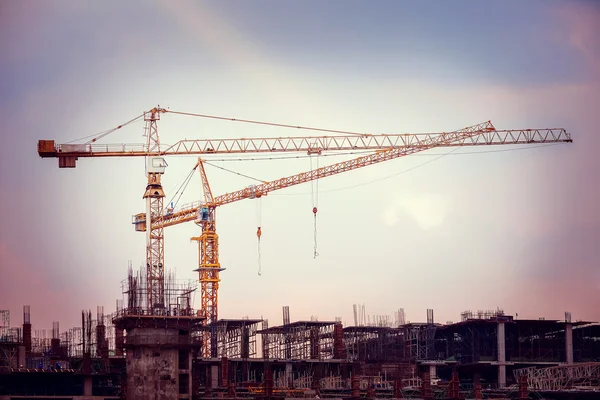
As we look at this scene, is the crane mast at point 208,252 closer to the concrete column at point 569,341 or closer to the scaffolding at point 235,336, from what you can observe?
the scaffolding at point 235,336

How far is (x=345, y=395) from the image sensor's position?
134125 mm

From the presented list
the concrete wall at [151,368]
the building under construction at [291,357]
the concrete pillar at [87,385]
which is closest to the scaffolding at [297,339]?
the building under construction at [291,357]

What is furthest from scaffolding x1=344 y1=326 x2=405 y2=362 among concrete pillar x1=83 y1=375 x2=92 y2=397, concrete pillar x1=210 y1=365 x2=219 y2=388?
concrete pillar x1=83 y1=375 x2=92 y2=397

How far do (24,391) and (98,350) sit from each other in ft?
44.0

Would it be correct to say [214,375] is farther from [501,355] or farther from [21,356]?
[501,355]

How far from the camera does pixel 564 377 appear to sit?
14488 cm

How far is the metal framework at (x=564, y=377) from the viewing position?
143500 millimetres

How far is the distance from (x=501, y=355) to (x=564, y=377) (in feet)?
44.5

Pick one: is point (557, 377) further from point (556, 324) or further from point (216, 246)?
point (216, 246)

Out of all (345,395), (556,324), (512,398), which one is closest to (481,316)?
(556,324)

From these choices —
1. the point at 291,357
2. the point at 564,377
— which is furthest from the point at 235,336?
the point at 564,377

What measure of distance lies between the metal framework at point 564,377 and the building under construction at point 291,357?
27cm

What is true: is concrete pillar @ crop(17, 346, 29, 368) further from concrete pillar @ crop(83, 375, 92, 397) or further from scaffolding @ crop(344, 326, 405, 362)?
scaffolding @ crop(344, 326, 405, 362)

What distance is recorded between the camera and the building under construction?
113438 mm
